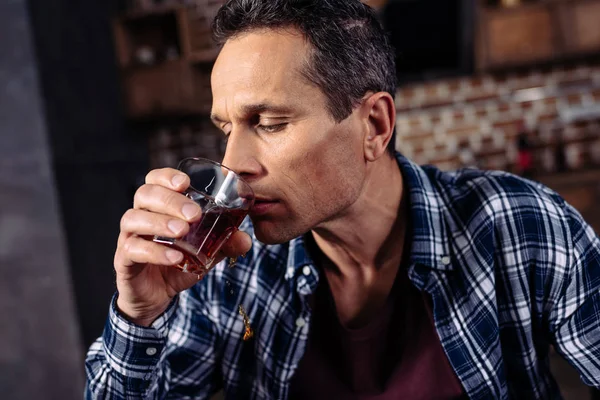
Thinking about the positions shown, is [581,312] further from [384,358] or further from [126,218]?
[126,218]

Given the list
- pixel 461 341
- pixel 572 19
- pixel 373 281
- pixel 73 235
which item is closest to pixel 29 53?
pixel 73 235

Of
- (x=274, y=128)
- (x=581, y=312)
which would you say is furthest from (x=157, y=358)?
(x=581, y=312)

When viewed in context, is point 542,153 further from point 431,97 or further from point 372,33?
point 372,33

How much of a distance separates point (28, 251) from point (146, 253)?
6.78ft

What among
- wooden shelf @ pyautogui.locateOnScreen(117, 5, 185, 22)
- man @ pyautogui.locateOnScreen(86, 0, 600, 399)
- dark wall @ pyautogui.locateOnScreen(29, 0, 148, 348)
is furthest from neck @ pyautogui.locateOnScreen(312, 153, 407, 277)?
wooden shelf @ pyautogui.locateOnScreen(117, 5, 185, 22)

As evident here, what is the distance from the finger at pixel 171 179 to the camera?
2.95 ft

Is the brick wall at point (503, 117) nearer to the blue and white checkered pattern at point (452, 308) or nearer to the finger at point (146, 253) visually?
the blue and white checkered pattern at point (452, 308)

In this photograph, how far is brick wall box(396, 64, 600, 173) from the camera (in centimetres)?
362

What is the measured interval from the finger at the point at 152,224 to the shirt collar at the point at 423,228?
0.51m

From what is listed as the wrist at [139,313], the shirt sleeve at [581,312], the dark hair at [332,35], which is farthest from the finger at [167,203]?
the shirt sleeve at [581,312]

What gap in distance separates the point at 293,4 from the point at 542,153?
3.07 meters

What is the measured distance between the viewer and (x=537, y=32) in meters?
3.40

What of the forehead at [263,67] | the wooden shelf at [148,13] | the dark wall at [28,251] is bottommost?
the dark wall at [28,251]

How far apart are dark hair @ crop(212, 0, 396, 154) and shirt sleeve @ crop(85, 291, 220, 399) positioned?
599 mm
